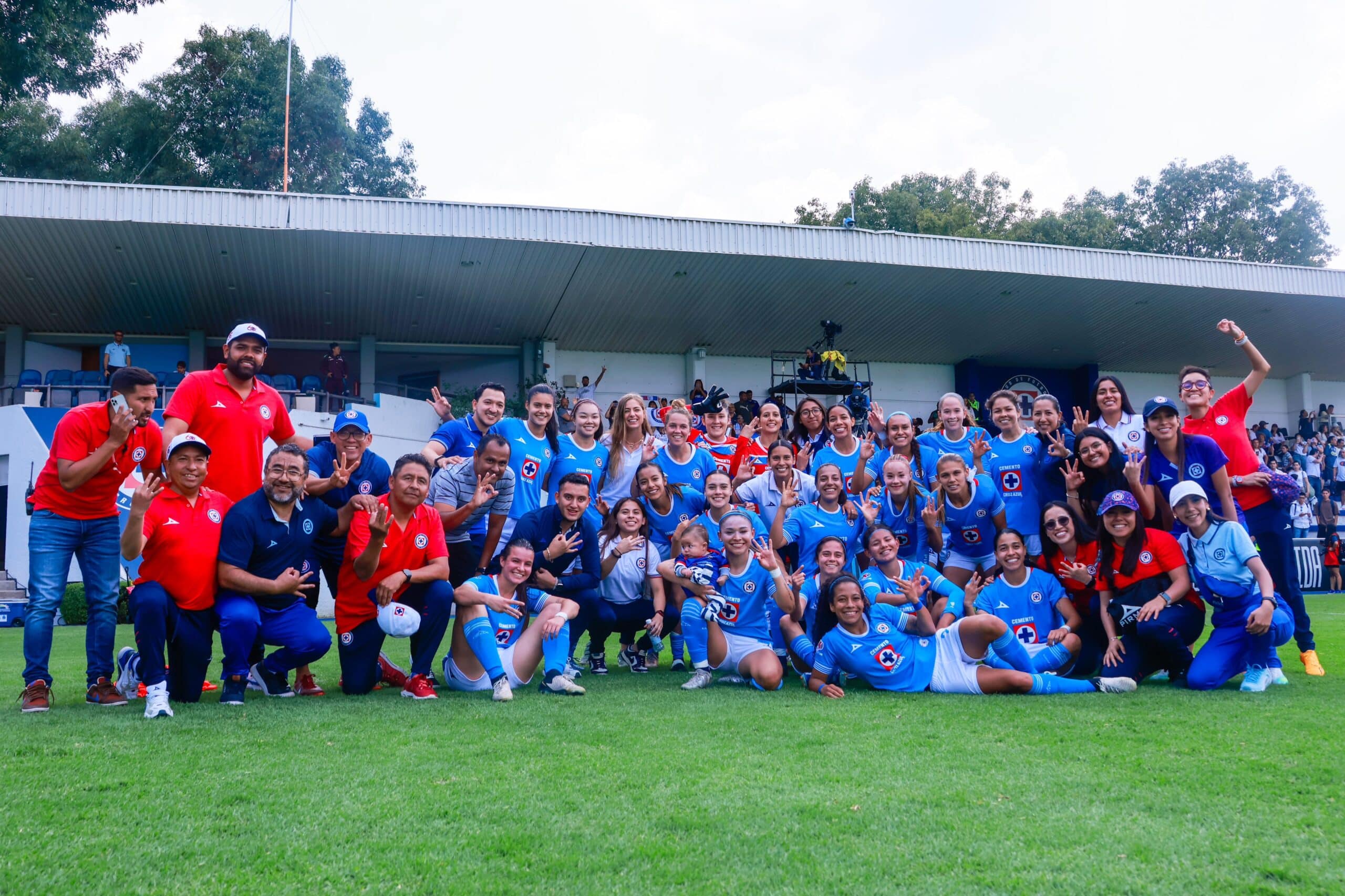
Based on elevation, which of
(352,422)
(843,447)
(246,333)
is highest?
(246,333)

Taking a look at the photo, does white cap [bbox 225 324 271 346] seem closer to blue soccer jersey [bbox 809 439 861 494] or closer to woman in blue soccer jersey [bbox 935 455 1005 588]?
blue soccer jersey [bbox 809 439 861 494]

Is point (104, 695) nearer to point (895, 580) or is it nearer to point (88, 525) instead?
point (88, 525)

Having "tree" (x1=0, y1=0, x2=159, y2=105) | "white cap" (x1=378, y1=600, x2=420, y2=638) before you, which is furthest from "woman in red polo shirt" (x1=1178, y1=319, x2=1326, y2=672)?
"tree" (x1=0, y1=0, x2=159, y2=105)

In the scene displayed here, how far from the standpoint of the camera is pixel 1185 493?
18.9 ft

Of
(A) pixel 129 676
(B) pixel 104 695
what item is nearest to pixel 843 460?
(A) pixel 129 676

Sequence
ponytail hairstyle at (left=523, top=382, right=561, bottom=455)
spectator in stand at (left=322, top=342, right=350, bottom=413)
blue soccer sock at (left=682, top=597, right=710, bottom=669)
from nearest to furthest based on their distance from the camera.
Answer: blue soccer sock at (left=682, top=597, right=710, bottom=669) < ponytail hairstyle at (left=523, top=382, right=561, bottom=455) < spectator in stand at (left=322, top=342, right=350, bottom=413)

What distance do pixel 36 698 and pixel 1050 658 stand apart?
18.3 feet

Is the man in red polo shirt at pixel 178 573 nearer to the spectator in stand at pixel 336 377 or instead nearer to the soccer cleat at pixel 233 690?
the soccer cleat at pixel 233 690

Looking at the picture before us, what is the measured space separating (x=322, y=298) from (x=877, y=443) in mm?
14660

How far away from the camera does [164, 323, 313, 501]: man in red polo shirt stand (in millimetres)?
5508

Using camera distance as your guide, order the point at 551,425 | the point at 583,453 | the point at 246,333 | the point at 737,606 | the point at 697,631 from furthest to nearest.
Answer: the point at 551,425 < the point at 583,453 < the point at 697,631 < the point at 737,606 < the point at 246,333

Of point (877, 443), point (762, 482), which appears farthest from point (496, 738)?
point (877, 443)

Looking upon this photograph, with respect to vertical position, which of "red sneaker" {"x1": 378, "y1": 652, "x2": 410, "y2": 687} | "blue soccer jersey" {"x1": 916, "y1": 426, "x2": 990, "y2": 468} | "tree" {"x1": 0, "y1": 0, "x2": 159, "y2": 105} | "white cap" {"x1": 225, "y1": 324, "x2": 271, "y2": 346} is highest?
"tree" {"x1": 0, "y1": 0, "x2": 159, "y2": 105}

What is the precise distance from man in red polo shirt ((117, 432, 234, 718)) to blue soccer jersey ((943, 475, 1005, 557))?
4.67 m
